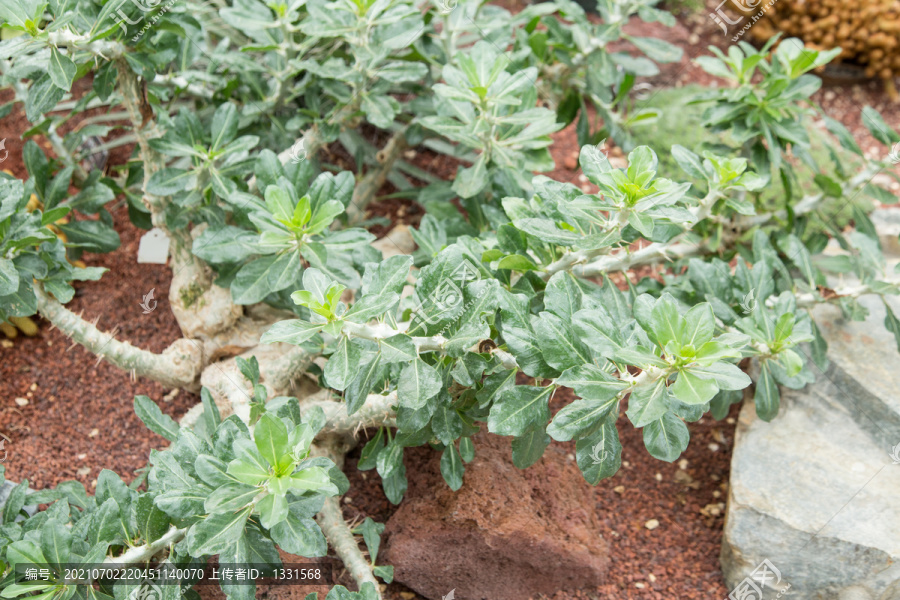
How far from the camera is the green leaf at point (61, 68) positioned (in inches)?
80.4

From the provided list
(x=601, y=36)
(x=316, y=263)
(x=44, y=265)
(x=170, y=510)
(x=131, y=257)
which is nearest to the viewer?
(x=170, y=510)

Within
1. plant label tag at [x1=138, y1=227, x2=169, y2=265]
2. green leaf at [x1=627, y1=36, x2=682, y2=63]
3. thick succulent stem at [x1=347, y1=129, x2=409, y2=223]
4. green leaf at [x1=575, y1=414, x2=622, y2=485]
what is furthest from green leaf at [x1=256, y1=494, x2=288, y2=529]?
green leaf at [x1=627, y1=36, x2=682, y2=63]

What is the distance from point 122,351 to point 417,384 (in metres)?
1.20

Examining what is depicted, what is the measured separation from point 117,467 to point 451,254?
5.02 feet

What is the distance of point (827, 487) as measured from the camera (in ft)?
8.07

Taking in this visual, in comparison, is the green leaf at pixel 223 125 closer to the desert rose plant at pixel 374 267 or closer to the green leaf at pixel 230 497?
the desert rose plant at pixel 374 267

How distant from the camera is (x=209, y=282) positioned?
2.66 m

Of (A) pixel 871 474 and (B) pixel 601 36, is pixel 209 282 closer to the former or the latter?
(B) pixel 601 36

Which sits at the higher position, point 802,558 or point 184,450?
point 184,450

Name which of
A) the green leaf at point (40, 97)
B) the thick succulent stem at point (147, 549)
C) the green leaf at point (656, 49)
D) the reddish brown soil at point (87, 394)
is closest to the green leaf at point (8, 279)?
the green leaf at point (40, 97)

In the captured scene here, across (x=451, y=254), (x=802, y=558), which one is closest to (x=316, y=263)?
(x=451, y=254)

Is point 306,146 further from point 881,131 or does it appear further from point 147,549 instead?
point 881,131

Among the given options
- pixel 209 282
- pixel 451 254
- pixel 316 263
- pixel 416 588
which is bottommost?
pixel 416 588

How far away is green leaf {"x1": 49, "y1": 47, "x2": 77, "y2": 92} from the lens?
2.04 meters
